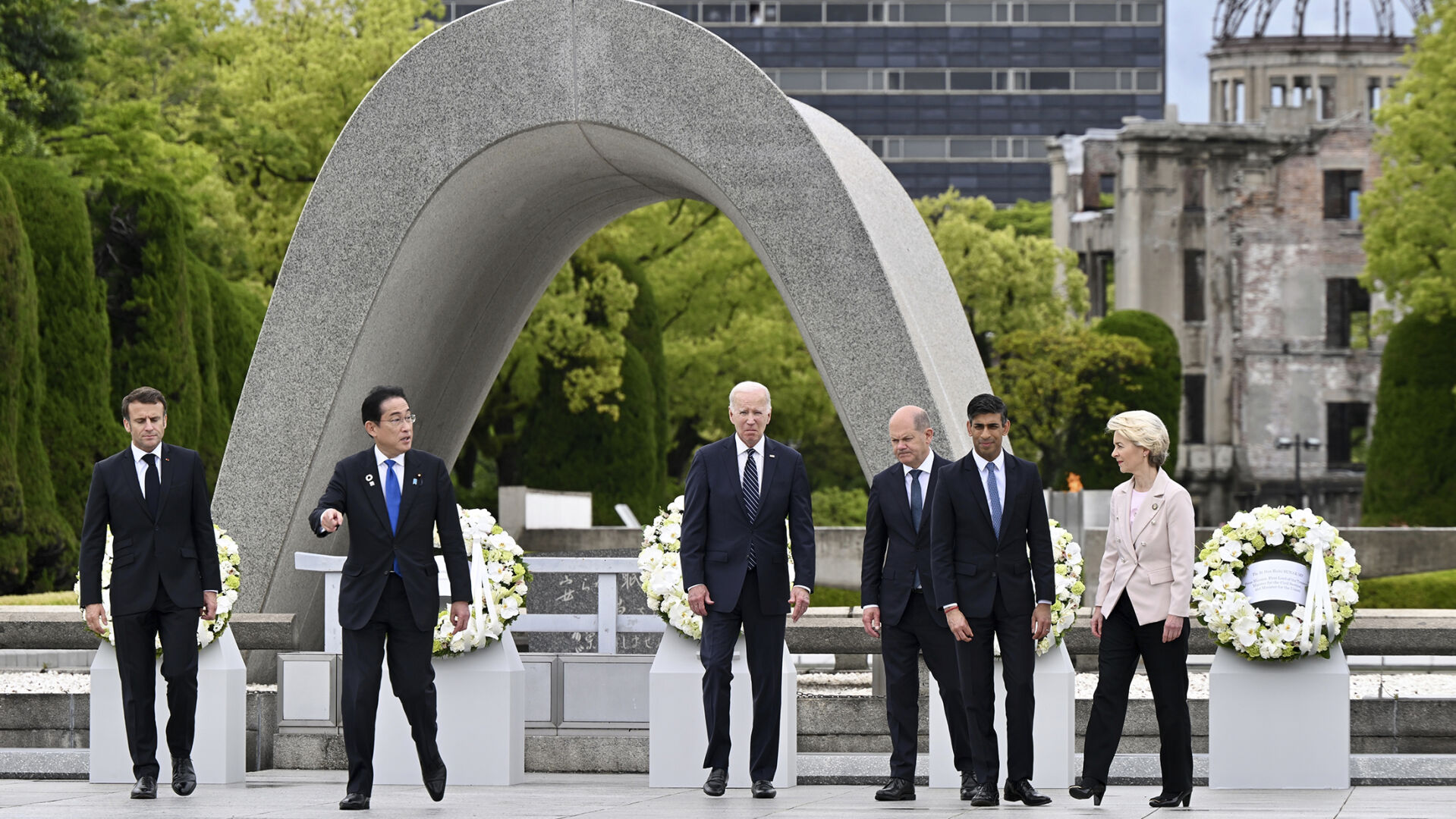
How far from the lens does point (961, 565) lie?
741 cm

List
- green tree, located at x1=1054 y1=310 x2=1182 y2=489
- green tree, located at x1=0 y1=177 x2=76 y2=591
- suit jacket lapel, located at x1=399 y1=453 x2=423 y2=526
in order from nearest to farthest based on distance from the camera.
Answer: suit jacket lapel, located at x1=399 y1=453 x2=423 y2=526, green tree, located at x1=0 y1=177 x2=76 y2=591, green tree, located at x1=1054 y1=310 x2=1182 y2=489

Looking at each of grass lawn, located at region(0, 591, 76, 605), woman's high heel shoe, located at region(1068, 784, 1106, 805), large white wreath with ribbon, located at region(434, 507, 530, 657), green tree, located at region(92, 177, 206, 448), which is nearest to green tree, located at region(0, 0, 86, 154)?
green tree, located at region(92, 177, 206, 448)

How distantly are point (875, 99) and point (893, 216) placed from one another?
81.9m

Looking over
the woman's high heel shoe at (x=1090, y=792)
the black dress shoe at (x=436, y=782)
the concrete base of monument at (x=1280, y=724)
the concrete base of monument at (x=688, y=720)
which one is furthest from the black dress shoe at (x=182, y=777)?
the concrete base of monument at (x=1280, y=724)

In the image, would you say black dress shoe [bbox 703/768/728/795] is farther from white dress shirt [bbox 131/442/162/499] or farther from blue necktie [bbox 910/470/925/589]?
white dress shirt [bbox 131/442/162/499]

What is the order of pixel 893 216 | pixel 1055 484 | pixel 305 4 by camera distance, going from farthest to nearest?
pixel 1055 484
pixel 305 4
pixel 893 216

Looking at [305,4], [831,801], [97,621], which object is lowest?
[831,801]

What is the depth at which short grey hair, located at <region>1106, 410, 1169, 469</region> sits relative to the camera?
7.32 meters

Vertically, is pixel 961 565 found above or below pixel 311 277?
below

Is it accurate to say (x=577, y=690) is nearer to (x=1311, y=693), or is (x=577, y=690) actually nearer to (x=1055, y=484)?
(x=1311, y=693)

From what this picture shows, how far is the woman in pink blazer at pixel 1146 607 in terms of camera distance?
7301 mm

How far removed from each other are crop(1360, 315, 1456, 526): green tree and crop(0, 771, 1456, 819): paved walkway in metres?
29.4

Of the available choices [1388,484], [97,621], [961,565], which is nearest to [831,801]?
[961,565]

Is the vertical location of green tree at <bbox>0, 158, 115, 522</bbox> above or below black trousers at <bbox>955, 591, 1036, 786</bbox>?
above
